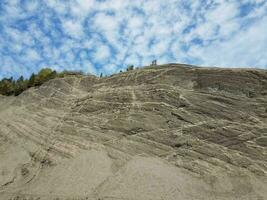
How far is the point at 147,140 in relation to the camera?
99.4ft

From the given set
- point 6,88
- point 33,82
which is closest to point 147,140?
point 33,82

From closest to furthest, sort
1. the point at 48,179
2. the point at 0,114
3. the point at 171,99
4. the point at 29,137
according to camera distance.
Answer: the point at 48,179 → the point at 171,99 → the point at 29,137 → the point at 0,114

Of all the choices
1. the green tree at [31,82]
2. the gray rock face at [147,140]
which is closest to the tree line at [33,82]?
the green tree at [31,82]

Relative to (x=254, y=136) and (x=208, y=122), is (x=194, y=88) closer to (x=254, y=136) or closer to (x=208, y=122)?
(x=208, y=122)

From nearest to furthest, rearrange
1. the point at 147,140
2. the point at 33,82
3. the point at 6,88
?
the point at 147,140, the point at 33,82, the point at 6,88

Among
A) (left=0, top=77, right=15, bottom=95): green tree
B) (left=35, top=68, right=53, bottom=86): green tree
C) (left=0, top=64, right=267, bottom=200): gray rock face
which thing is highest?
(left=35, top=68, right=53, bottom=86): green tree

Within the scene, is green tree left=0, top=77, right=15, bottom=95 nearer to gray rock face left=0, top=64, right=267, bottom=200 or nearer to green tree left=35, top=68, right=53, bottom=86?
green tree left=35, top=68, right=53, bottom=86

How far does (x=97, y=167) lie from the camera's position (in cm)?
2900

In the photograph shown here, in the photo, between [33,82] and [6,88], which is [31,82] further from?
[6,88]

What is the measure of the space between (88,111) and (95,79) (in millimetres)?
5117

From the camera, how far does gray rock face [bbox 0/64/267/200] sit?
26.4 meters

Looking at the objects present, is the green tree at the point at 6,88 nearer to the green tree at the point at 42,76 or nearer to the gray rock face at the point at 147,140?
the green tree at the point at 42,76

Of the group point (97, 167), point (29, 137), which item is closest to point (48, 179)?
point (97, 167)

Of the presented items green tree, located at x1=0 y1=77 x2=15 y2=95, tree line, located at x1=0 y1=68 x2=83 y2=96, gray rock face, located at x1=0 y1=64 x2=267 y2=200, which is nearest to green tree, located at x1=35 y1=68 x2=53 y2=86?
tree line, located at x1=0 y1=68 x2=83 y2=96
